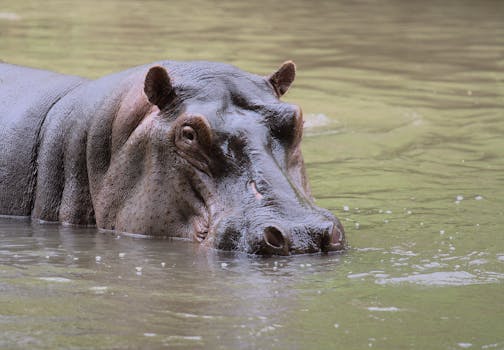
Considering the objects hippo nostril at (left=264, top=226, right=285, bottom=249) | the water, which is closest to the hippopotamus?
hippo nostril at (left=264, top=226, right=285, bottom=249)

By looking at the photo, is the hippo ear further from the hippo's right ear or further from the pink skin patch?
the pink skin patch

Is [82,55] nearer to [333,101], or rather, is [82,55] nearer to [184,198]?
[333,101]

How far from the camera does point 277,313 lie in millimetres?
5387

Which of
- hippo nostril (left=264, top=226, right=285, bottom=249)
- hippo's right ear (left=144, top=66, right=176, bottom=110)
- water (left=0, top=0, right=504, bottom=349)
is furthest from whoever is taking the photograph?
hippo's right ear (left=144, top=66, right=176, bottom=110)

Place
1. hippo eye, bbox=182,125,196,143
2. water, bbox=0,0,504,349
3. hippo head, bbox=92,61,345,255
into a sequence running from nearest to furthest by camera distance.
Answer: water, bbox=0,0,504,349
hippo head, bbox=92,61,345,255
hippo eye, bbox=182,125,196,143

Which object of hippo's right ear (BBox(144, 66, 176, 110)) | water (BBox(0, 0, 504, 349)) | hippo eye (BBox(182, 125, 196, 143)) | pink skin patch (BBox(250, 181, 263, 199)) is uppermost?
hippo's right ear (BBox(144, 66, 176, 110))

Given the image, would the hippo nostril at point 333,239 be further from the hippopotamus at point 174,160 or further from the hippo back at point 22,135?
the hippo back at point 22,135

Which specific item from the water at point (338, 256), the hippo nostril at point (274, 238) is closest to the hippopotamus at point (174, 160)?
the hippo nostril at point (274, 238)

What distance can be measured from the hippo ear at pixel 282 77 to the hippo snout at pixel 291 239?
4.47 feet

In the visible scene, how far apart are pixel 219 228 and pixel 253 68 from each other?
8.13m

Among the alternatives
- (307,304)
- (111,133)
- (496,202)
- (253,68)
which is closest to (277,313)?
(307,304)

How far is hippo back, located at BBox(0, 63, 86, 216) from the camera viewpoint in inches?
312

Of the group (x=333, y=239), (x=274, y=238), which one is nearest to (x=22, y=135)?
(x=274, y=238)

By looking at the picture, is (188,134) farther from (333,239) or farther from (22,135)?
(22,135)
